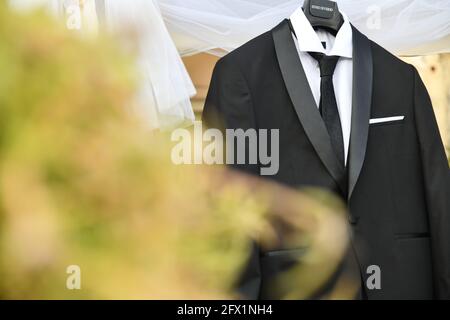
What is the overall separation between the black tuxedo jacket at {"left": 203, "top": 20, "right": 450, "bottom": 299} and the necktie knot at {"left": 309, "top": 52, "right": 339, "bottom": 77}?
0.05 meters

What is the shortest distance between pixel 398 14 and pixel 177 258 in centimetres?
122

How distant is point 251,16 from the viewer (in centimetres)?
138

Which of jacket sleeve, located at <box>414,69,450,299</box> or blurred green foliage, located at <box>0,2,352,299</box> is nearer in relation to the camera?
blurred green foliage, located at <box>0,2,352,299</box>

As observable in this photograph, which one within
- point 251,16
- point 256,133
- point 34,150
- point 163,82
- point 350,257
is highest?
point 251,16

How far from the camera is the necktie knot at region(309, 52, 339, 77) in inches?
49.5

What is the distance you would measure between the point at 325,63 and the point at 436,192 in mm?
367

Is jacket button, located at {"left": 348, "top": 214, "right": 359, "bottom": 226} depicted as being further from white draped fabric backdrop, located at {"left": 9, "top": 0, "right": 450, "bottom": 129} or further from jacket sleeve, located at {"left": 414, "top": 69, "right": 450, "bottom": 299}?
white draped fabric backdrop, located at {"left": 9, "top": 0, "right": 450, "bottom": 129}

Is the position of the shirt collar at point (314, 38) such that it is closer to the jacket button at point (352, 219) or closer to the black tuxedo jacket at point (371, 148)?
the black tuxedo jacket at point (371, 148)

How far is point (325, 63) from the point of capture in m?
1.26

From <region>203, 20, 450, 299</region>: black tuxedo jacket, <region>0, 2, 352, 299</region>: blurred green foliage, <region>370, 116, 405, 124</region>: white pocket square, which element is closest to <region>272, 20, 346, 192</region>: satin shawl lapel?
<region>203, 20, 450, 299</region>: black tuxedo jacket

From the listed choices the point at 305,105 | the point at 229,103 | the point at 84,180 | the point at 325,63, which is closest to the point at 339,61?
the point at 325,63

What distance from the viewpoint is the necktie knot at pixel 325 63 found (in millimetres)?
1257
